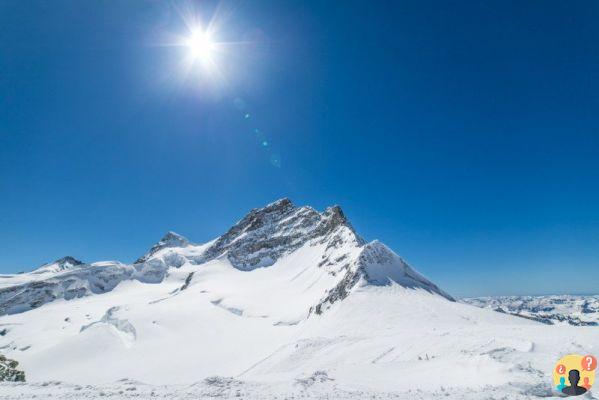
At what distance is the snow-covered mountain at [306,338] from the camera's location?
17.6 meters

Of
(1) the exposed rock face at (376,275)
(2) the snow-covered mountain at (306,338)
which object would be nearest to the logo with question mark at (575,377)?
(2) the snow-covered mountain at (306,338)

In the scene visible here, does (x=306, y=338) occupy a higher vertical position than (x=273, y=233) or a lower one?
lower

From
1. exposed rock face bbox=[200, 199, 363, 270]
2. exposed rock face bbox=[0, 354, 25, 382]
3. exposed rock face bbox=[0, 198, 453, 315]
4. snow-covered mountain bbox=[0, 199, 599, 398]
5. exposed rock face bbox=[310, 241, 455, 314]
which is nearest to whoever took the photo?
snow-covered mountain bbox=[0, 199, 599, 398]

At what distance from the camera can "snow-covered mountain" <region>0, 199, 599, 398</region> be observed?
17641mm

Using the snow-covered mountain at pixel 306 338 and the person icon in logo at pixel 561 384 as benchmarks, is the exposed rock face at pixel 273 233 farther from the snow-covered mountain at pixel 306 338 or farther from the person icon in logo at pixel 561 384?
the person icon in logo at pixel 561 384

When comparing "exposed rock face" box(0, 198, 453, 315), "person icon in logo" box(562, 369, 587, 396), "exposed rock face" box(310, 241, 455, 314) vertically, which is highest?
"exposed rock face" box(0, 198, 453, 315)

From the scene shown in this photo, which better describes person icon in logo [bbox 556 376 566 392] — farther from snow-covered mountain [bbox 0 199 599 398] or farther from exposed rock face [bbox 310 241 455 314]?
exposed rock face [bbox 310 241 455 314]

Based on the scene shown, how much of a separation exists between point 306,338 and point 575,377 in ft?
84.4

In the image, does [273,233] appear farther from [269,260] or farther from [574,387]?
[574,387]

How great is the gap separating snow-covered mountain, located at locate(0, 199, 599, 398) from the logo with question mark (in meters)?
0.66

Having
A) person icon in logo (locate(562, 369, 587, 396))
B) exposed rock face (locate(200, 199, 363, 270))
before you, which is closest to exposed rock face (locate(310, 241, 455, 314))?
person icon in logo (locate(562, 369, 587, 396))

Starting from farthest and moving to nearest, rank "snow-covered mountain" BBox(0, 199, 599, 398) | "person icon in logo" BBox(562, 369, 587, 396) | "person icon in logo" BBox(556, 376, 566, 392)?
1. "snow-covered mountain" BBox(0, 199, 599, 398)
2. "person icon in logo" BBox(556, 376, 566, 392)
3. "person icon in logo" BBox(562, 369, 587, 396)

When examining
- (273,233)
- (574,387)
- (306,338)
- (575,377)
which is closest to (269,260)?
(273,233)

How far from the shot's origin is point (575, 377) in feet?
47.0
